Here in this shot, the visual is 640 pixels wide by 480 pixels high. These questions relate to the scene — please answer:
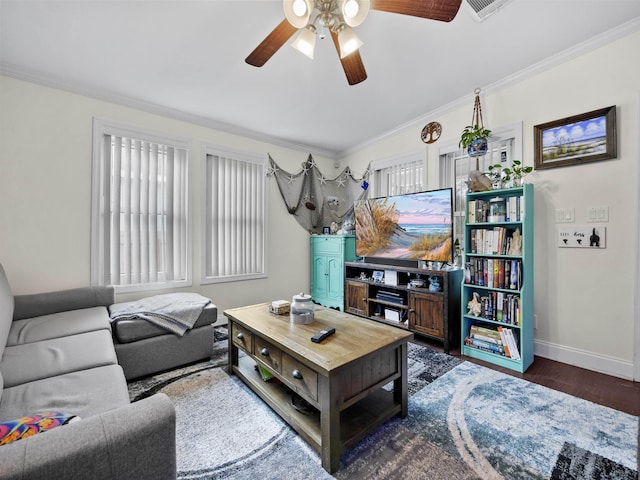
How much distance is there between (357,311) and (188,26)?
3.25 metres

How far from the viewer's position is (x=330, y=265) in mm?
4090

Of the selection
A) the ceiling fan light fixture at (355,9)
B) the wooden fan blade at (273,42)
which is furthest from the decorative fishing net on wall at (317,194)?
the ceiling fan light fixture at (355,9)

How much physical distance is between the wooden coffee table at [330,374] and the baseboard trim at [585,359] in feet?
5.59

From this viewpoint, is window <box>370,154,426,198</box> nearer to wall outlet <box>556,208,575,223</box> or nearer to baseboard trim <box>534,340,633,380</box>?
wall outlet <box>556,208,575,223</box>

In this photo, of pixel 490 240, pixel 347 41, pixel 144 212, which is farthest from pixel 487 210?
pixel 144 212

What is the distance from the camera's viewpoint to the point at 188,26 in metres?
1.97

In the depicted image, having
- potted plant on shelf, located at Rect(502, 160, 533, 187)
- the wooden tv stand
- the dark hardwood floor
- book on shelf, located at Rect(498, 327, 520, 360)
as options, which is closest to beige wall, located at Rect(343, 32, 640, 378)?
the dark hardwood floor

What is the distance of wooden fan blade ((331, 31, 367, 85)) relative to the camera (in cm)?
177

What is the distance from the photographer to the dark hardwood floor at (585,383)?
1.82 meters

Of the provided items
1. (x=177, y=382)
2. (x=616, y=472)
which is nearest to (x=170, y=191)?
(x=177, y=382)

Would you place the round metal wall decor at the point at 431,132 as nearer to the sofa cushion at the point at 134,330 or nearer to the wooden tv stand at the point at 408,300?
the wooden tv stand at the point at 408,300

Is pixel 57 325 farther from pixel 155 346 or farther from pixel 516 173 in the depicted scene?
pixel 516 173

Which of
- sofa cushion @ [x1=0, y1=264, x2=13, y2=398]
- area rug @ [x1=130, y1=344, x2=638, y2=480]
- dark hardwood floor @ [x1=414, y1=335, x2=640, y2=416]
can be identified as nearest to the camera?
area rug @ [x1=130, y1=344, x2=638, y2=480]

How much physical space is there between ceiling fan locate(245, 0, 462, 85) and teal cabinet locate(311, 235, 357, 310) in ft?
7.80
